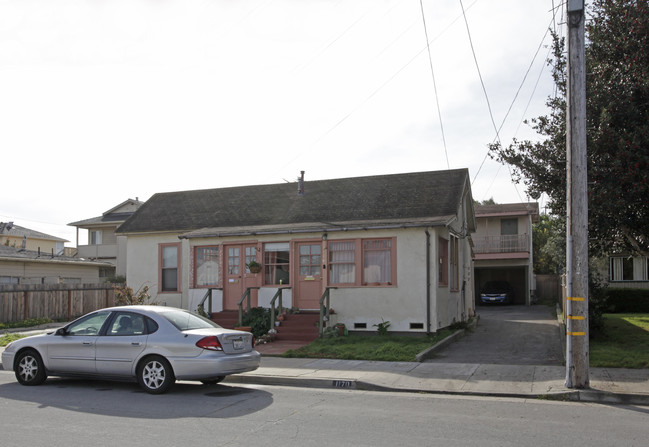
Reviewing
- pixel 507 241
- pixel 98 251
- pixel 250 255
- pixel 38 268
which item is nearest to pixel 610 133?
pixel 250 255

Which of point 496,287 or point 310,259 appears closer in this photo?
point 310,259

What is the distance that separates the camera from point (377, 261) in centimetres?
1670

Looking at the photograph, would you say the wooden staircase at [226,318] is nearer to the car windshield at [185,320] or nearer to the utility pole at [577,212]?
the car windshield at [185,320]

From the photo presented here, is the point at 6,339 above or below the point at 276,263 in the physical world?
below

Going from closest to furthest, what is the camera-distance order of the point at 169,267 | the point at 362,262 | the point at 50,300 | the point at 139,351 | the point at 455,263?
the point at 139,351 < the point at 362,262 < the point at 455,263 < the point at 169,267 < the point at 50,300

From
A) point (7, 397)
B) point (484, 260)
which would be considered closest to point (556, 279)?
point (484, 260)

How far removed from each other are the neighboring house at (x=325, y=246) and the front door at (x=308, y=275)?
1.1 inches

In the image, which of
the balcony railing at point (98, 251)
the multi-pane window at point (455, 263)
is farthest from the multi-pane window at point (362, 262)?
the balcony railing at point (98, 251)

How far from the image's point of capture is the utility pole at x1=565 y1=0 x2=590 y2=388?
32.1 ft

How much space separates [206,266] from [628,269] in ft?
78.1


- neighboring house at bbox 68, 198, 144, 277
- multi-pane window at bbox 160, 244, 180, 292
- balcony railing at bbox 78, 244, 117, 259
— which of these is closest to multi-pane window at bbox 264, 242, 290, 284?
multi-pane window at bbox 160, 244, 180, 292

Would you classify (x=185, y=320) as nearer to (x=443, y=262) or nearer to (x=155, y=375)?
(x=155, y=375)

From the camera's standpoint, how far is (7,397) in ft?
31.1

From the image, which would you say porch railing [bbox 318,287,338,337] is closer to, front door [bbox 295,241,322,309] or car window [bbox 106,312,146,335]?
front door [bbox 295,241,322,309]
